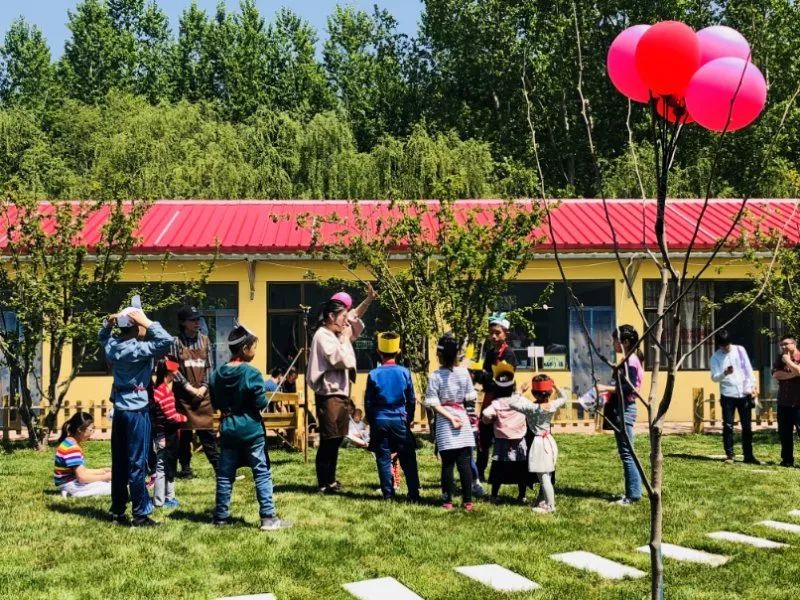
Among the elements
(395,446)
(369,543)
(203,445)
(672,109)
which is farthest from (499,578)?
(203,445)

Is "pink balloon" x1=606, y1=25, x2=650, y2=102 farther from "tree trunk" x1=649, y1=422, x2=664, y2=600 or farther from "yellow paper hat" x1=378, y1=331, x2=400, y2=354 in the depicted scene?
"yellow paper hat" x1=378, y1=331, x2=400, y2=354

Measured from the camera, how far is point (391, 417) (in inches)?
318

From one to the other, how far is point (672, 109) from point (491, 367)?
453 cm

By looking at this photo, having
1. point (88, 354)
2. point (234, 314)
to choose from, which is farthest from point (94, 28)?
point (88, 354)

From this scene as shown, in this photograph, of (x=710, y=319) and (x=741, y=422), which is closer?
(x=741, y=422)

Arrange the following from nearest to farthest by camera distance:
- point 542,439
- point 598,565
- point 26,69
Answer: point 598,565 → point 542,439 → point 26,69

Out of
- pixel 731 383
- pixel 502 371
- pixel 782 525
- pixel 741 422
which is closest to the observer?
pixel 782 525

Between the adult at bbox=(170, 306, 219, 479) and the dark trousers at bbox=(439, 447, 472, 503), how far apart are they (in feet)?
7.76

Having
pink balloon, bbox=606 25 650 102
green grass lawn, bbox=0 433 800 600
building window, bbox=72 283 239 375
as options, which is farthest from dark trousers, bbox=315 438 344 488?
building window, bbox=72 283 239 375

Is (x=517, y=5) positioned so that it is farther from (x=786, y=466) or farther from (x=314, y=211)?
(x=786, y=466)

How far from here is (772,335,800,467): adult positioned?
1059 centimetres

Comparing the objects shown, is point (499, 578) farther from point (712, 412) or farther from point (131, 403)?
point (712, 412)

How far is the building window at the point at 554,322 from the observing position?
56.6ft

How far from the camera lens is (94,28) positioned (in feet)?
148
